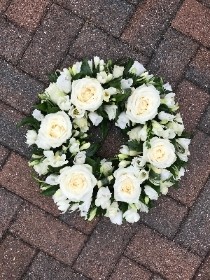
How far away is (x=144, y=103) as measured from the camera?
2.11 meters

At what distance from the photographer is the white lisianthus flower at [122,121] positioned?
2.21 m

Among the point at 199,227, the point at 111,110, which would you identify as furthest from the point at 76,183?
the point at 199,227

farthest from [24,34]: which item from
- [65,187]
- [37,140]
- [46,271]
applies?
[46,271]

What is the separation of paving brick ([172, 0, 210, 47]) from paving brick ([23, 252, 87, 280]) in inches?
48.6

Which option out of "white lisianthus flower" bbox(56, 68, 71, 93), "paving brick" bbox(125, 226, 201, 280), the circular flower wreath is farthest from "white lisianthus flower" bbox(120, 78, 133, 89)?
"paving brick" bbox(125, 226, 201, 280)

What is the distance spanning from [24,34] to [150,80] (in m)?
0.65

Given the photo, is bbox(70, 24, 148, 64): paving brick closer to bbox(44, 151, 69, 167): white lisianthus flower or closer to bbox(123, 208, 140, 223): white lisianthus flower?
bbox(44, 151, 69, 167): white lisianthus flower

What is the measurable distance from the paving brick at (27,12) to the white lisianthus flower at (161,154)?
33.0 inches

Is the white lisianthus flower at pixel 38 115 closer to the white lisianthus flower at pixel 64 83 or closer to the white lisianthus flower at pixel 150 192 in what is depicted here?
the white lisianthus flower at pixel 64 83

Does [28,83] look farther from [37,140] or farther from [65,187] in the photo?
[65,187]

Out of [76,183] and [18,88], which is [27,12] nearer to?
[18,88]

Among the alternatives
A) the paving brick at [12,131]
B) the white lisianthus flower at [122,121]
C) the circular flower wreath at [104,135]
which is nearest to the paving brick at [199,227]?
the circular flower wreath at [104,135]

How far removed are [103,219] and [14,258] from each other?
453 mm

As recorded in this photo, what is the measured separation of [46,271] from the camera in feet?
7.92
